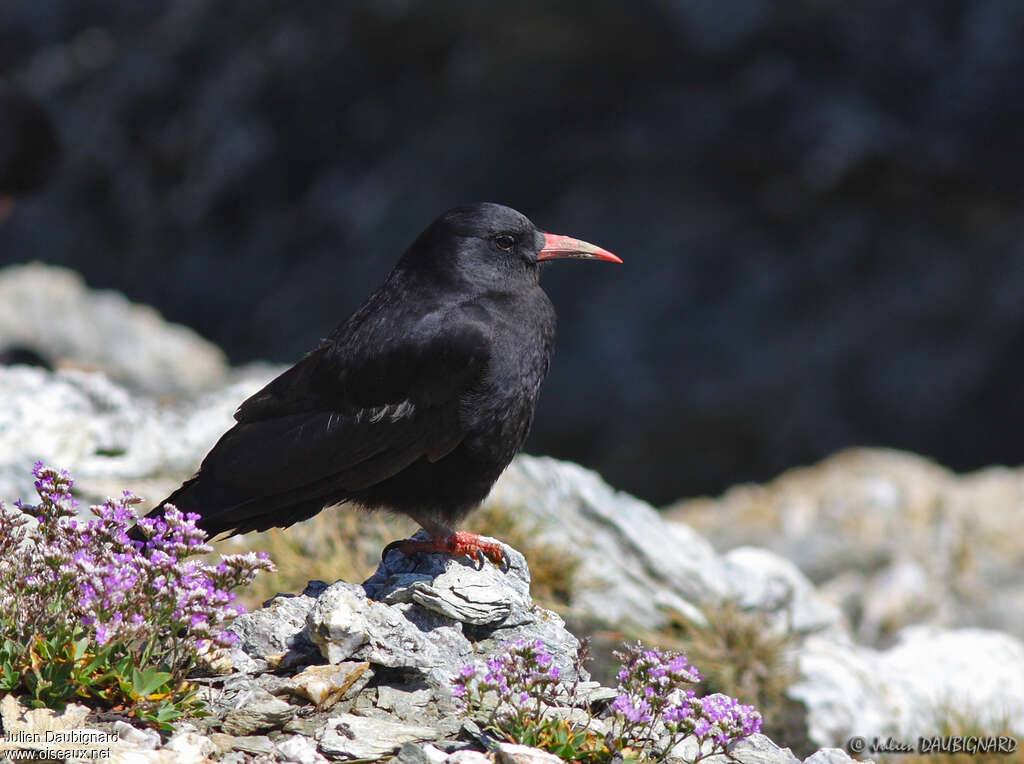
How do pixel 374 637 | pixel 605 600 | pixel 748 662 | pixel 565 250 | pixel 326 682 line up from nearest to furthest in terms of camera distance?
pixel 326 682 → pixel 374 637 → pixel 565 250 → pixel 748 662 → pixel 605 600

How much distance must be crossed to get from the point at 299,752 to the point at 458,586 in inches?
41.0

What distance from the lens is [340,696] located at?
12.4 feet

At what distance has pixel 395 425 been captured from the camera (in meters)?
4.65

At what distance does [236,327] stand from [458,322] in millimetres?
13817

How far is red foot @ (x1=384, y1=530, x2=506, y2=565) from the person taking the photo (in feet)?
15.3

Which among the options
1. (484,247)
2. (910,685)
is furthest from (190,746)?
(910,685)

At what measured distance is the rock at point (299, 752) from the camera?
3.45m

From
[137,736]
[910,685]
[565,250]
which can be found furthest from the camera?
[910,685]

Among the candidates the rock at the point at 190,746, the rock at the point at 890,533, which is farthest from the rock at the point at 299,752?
the rock at the point at 890,533

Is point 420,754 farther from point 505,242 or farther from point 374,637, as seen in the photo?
point 505,242

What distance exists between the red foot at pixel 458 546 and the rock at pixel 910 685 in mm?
2234

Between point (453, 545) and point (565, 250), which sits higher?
point (565, 250)

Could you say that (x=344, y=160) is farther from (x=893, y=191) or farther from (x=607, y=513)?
(x=607, y=513)

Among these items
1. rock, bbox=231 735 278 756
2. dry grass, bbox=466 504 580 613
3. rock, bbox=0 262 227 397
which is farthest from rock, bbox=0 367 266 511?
rock, bbox=0 262 227 397
